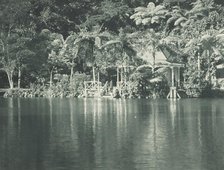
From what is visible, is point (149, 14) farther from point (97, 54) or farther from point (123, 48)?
point (97, 54)

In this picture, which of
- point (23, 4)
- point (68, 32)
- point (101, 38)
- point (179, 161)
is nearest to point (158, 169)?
point (179, 161)

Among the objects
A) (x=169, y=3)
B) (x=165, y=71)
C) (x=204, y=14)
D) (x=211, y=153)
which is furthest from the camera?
(x=169, y=3)

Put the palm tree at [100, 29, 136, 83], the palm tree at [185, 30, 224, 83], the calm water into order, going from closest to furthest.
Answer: the calm water → the palm tree at [185, 30, 224, 83] → the palm tree at [100, 29, 136, 83]

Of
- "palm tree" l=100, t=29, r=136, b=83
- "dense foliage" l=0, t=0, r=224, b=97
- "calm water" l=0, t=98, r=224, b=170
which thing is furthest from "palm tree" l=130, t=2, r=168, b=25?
"calm water" l=0, t=98, r=224, b=170

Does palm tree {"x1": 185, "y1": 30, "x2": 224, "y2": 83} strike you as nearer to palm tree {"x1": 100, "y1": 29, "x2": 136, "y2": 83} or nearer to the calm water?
palm tree {"x1": 100, "y1": 29, "x2": 136, "y2": 83}

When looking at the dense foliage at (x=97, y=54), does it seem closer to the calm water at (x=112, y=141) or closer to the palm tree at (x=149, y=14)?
the palm tree at (x=149, y=14)

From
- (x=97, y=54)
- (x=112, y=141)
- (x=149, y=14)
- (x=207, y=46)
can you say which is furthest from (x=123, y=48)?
(x=112, y=141)

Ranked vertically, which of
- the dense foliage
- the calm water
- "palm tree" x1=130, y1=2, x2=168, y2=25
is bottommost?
the calm water

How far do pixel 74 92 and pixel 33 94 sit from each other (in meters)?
3.89

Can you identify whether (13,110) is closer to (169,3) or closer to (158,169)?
(158,169)

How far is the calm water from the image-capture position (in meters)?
16.4

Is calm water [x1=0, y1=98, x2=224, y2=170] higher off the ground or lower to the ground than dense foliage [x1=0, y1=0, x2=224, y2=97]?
lower

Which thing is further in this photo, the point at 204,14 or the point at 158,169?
the point at 204,14

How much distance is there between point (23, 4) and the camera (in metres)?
61.2
